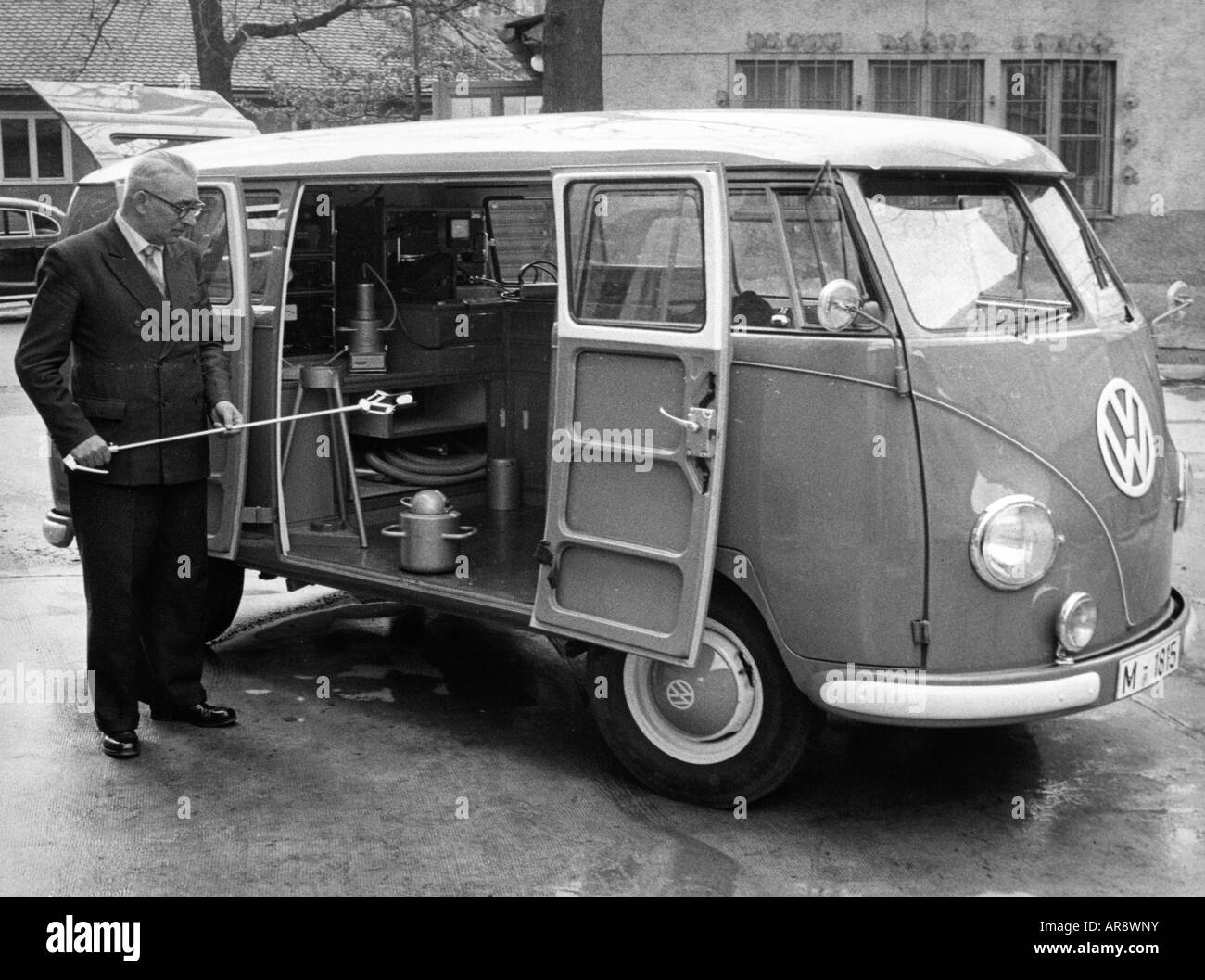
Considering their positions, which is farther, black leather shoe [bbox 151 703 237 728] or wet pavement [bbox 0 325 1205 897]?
black leather shoe [bbox 151 703 237 728]

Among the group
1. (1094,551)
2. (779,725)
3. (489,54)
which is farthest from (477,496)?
(489,54)

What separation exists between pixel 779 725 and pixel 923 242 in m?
1.66

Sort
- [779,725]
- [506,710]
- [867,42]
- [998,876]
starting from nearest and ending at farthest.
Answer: [998,876], [779,725], [506,710], [867,42]

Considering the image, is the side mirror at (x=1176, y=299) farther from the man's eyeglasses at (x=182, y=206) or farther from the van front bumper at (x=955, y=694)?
the man's eyeglasses at (x=182, y=206)

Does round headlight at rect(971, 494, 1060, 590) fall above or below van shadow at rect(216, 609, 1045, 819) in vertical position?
above

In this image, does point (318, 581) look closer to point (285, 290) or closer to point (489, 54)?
point (285, 290)

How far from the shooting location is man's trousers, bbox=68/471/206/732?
584cm

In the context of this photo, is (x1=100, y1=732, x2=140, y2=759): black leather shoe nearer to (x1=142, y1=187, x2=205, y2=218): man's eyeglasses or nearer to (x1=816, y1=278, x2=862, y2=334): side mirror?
(x1=142, y1=187, x2=205, y2=218): man's eyeglasses

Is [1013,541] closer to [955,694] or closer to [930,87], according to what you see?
[955,694]

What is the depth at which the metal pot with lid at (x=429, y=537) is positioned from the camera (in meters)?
6.44

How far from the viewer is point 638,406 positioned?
5285 millimetres

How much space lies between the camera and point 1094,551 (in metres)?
5.11

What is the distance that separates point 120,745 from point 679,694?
7.06ft

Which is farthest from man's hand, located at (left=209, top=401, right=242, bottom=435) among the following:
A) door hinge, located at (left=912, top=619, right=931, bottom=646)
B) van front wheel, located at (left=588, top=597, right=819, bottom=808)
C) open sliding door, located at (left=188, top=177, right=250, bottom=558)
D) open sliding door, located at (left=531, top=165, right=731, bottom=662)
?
door hinge, located at (left=912, top=619, right=931, bottom=646)
